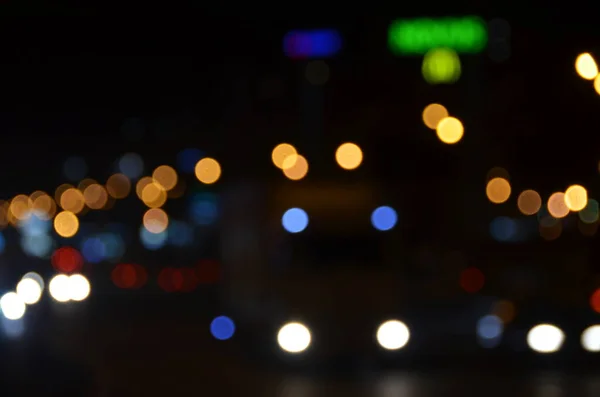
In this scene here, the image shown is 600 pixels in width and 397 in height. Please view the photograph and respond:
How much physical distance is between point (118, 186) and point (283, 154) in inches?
2351

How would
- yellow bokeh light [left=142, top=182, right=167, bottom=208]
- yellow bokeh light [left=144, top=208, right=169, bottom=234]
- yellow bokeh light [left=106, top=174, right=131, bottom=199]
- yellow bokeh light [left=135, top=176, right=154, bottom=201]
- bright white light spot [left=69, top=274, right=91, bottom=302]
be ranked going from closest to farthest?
bright white light spot [left=69, top=274, right=91, bottom=302], yellow bokeh light [left=144, top=208, right=169, bottom=234], yellow bokeh light [left=106, top=174, right=131, bottom=199], yellow bokeh light [left=142, top=182, right=167, bottom=208], yellow bokeh light [left=135, top=176, right=154, bottom=201]

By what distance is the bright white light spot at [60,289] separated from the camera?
84.0 ft

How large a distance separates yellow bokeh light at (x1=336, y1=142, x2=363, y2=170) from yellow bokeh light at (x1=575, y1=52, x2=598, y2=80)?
7.36 metres

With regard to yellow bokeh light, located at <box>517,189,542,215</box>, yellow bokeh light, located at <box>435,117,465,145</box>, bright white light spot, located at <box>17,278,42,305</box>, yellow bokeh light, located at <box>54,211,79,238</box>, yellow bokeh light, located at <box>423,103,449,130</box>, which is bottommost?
bright white light spot, located at <box>17,278,42,305</box>

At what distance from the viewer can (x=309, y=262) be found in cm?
2000

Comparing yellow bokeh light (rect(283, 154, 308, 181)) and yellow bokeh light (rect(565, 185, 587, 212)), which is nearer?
yellow bokeh light (rect(565, 185, 587, 212))

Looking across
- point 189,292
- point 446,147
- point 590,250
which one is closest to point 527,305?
point 590,250

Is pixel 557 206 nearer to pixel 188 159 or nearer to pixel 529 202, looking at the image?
pixel 529 202

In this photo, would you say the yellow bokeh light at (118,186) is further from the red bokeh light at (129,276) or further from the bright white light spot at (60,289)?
the bright white light spot at (60,289)

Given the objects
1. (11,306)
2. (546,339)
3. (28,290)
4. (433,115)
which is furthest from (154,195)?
(546,339)

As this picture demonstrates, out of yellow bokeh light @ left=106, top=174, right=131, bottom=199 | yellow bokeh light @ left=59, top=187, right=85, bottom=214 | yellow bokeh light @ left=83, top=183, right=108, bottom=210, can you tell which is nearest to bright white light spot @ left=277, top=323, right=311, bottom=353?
yellow bokeh light @ left=106, top=174, right=131, bottom=199

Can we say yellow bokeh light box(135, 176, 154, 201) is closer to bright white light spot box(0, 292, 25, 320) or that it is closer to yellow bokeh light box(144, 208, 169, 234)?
yellow bokeh light box(144, 208, 169, 234)

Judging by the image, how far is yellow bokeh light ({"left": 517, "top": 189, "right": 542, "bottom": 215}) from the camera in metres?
21.9

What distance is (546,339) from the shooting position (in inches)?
610
